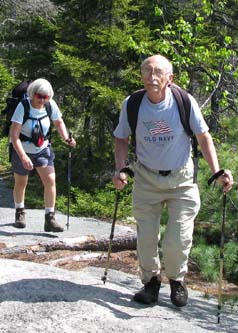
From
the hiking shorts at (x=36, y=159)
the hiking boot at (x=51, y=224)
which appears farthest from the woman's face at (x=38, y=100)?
the hiking boot at (x=51, y=224)

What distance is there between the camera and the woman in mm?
6449

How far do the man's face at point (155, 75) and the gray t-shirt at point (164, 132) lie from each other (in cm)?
14

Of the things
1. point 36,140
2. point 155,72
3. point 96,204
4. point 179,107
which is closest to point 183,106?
point 179,107

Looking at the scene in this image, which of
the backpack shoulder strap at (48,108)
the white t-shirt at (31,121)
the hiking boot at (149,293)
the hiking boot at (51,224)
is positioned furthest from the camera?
the hiking boot at (51,224)

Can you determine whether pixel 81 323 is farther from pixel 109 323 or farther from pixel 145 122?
pixel 145 122

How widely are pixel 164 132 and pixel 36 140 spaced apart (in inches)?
108

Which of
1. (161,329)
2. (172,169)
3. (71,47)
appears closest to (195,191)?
(172,169)

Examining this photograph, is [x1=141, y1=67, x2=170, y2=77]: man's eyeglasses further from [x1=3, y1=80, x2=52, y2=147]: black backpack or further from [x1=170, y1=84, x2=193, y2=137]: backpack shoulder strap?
[x1=3, y1=80, x2=52, y2=147]: black backpack

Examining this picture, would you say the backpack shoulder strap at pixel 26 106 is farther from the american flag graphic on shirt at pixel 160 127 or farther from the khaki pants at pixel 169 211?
the american flag graphic on shirt at pixel 160 127

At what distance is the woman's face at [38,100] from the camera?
646cm

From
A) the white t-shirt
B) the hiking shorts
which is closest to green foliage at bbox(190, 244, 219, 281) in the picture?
the hiking shorts

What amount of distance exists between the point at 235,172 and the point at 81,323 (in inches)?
153

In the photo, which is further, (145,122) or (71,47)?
(71,47)

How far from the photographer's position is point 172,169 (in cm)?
445
